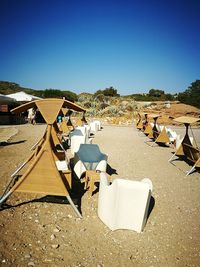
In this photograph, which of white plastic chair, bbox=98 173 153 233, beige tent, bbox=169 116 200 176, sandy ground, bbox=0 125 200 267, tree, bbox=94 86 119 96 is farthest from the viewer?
tree, bbox=94 86 119 96

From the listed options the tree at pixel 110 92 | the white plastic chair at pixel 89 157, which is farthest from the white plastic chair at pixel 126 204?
the tree at pixel 110 92

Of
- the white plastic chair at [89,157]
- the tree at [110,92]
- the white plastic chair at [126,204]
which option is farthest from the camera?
the tree at [110,92]

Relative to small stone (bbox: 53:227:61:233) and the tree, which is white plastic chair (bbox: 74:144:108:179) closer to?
small stone (bbox: 53:227:61:233)

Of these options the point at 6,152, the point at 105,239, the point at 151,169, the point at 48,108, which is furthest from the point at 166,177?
the point at 6,152

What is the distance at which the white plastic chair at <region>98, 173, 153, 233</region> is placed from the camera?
12.0 feet

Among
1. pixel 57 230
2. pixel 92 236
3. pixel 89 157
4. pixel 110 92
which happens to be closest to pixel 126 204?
pixel 92 236

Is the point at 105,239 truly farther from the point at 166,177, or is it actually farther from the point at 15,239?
the point at 166,177

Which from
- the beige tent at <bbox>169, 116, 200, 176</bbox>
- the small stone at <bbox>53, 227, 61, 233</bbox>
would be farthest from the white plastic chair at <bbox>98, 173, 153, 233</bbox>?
the beige tent at <bbox>169, 116, 200, 176</bbox>

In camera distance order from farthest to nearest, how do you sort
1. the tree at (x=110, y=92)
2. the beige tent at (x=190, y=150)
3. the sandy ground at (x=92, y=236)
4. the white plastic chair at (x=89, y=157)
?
the tree at (x=110, y=92), the beige tent at (x=190, y=150), the white plastic chair at (x=89, y=157), the sandy ground at (x=92, y=236)

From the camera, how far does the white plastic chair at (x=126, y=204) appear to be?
364cm

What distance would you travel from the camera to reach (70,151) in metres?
9.16

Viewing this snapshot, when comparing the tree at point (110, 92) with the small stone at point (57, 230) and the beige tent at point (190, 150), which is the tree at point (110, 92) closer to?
the beige tent at point (190, 150)

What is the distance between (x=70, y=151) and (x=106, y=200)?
5.39 meters

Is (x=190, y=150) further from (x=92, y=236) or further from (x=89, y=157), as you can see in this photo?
(x=92, y=236)
